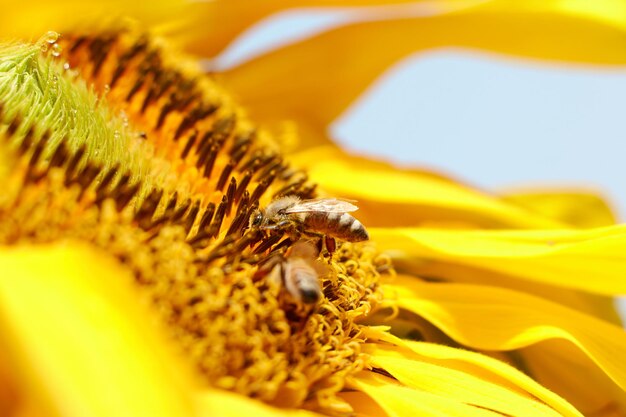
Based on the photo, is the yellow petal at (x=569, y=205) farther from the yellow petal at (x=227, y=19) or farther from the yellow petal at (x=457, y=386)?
the yellow petal at (x=457, y=386)

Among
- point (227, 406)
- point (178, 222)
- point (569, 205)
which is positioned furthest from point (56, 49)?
point (569, 205)

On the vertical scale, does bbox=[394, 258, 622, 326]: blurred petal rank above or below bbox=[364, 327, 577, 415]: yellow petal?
above

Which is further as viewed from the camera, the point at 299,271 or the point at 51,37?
the point at 51,37

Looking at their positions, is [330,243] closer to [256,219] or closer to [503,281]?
[256,219]

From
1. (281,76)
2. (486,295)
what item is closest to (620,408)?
(486,295)

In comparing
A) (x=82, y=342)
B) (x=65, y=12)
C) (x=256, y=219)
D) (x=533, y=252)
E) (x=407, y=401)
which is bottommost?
(x=82, y=342)

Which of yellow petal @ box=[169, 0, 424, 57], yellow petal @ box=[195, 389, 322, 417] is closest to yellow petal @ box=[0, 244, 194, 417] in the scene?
yellow petal @ box=[195, 389, 322, 417]

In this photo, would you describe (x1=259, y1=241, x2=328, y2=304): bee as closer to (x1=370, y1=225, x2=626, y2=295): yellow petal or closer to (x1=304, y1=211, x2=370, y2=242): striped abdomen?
(x1=304, y1=211, x2=370, y2=242): striped abdomen
